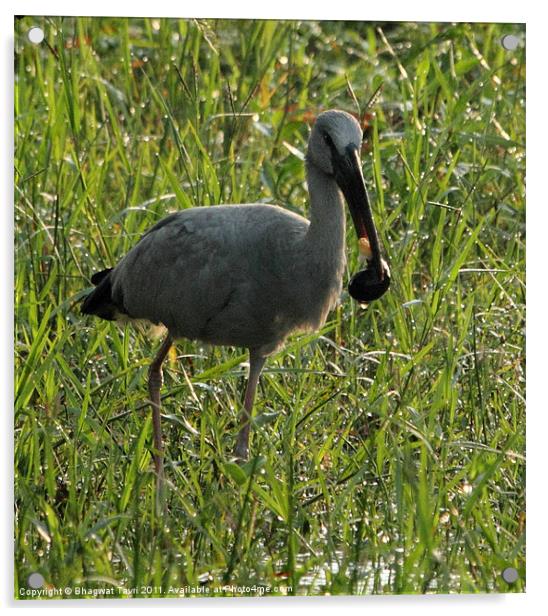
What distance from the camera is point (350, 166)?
3896 mm

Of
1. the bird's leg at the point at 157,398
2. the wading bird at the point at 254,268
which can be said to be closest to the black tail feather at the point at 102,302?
the wading bird at the point at 254,268

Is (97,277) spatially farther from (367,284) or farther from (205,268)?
(367,284)

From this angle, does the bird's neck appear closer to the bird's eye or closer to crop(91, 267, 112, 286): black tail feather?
the bird's eye

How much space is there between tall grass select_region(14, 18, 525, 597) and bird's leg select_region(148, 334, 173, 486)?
3 cm

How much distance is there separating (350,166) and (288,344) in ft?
2.78

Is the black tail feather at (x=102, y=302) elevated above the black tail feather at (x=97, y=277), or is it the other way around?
the black tail feather at (x=97, y=277)

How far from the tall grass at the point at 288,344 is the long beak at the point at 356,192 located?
41 centimetres

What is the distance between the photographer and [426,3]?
408 centimetres

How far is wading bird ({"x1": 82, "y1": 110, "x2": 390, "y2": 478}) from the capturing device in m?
3.98

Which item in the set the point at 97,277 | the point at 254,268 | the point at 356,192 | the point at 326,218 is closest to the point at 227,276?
the point at 254,268

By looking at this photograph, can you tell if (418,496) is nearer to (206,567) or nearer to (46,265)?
(206,567)

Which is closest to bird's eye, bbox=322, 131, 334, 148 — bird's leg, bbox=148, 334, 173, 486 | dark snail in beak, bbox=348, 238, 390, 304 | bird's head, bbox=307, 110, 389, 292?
bird's head, bbox=307, 110, 389, 292

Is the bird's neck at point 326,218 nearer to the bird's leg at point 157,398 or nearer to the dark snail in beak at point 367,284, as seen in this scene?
the dark snail in beak at point 367,284

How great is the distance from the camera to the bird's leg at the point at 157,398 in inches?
159
